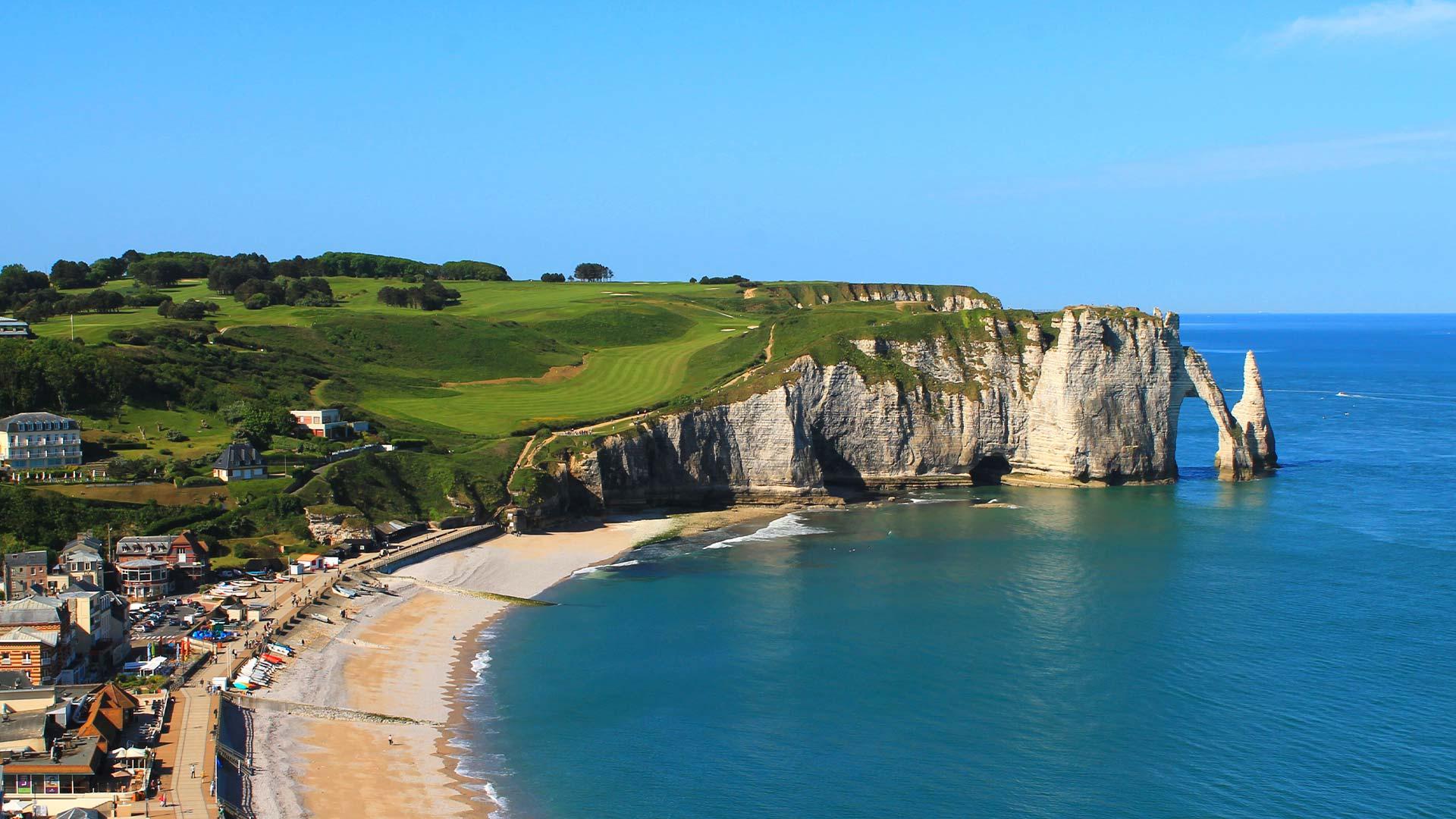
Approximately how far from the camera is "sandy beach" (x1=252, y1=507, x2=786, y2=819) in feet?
129

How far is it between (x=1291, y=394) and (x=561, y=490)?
383ft

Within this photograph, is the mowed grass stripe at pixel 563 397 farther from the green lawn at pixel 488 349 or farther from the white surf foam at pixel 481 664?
the white surf foam at pixel 481 664

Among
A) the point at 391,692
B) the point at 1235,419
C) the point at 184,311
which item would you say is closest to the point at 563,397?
the point at 184,311

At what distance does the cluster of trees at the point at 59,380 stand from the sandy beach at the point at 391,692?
95.9ft

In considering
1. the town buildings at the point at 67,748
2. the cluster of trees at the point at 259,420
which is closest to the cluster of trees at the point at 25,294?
the cluster of trees at the point at 259,420

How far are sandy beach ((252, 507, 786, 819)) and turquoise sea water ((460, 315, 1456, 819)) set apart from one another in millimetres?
1693

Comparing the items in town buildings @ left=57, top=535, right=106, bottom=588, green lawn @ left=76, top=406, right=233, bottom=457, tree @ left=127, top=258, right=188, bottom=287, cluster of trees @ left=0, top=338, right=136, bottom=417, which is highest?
tree @ left=127, top=258, right=188, bottom=287

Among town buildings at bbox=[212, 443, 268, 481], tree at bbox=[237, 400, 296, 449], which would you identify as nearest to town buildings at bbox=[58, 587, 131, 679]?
town buildings at bbox=[212, 443, 268, 481]

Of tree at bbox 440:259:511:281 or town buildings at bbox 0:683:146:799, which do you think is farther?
tree at bbox 440:259:511:281

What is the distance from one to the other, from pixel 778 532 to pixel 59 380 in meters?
47.5

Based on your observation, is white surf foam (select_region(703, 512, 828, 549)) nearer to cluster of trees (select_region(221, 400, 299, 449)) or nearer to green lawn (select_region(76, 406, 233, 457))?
cluster of trees (select_region(221, 400, 299, 449))

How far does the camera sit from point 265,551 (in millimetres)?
65750

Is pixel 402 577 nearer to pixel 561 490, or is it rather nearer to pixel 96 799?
pixel 561 490

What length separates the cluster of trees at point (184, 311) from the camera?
115 metres
